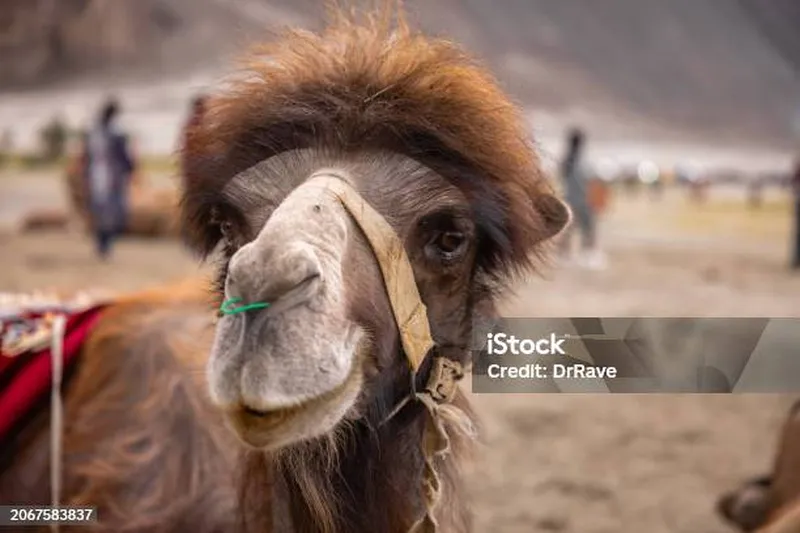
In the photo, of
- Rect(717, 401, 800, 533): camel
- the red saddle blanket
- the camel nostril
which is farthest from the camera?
Rect(717, 401, 800, 533): camel

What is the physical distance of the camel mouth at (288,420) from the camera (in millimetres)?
910

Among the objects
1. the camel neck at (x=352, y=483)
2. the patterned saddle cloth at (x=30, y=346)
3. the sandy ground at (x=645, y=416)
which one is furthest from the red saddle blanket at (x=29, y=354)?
the sandy ground at (x=645, y=416)

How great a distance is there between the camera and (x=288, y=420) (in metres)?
0.92

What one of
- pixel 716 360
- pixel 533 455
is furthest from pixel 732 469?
pixel 716 360

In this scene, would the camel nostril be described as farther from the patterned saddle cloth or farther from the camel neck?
the patterned saddle cloth

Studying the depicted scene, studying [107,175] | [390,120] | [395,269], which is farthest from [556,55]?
[107,175]

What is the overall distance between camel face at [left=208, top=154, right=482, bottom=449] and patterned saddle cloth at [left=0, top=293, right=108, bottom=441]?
65 cm

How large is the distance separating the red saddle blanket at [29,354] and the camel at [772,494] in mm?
1525

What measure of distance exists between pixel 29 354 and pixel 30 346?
15 millimetres

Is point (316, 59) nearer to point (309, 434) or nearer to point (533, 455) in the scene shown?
point (309, 434)

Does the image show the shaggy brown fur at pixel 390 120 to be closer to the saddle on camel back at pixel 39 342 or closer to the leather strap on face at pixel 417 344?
the leather strap on face at pixel 417 344

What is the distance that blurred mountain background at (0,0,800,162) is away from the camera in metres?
2.41

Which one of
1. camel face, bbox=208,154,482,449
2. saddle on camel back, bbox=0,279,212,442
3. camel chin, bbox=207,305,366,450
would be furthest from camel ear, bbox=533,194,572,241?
saddle on camel back, bbox=0,279,212,442

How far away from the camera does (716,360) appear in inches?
62.7
